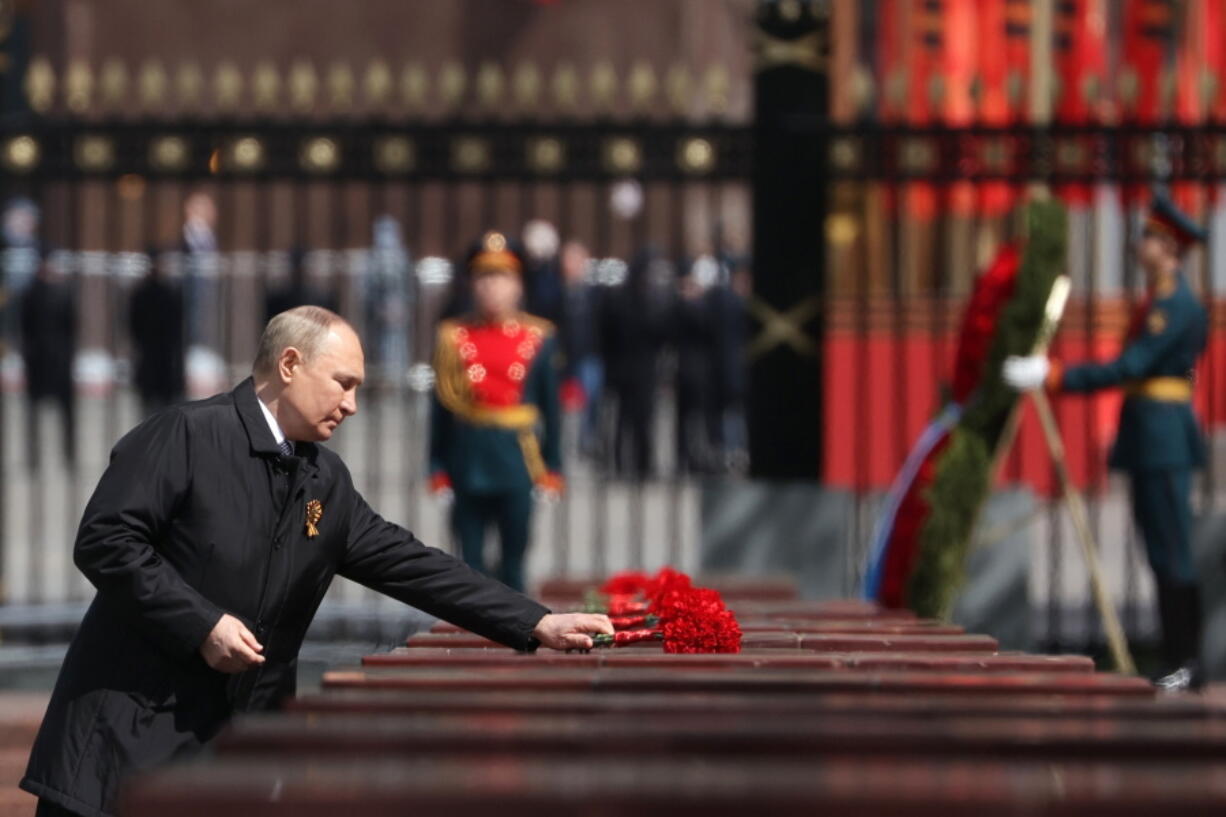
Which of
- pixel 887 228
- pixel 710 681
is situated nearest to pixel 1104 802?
pixel 710 681

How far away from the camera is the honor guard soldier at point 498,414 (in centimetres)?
980

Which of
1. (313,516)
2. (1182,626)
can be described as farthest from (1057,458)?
(313,516)

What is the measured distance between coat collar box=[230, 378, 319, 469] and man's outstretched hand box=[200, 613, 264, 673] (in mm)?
384

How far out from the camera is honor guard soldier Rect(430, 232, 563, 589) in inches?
386

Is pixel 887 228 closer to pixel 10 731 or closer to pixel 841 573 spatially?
pixel 841 573

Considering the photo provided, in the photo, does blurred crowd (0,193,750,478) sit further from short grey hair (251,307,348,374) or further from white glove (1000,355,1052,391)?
short grey hair (251,307,348,374)

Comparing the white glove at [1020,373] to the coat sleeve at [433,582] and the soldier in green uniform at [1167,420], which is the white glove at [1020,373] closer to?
the soldier in green uniform at [1167,420]

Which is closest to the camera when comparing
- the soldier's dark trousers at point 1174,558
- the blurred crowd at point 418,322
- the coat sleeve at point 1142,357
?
the coat sleeve at point 1142,357

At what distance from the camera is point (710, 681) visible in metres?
4.20

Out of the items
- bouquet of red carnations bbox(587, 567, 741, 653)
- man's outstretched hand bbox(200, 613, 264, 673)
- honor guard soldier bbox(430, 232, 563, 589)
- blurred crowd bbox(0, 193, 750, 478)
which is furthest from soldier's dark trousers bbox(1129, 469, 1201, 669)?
man's outstretched hand bbox(200, 613, 264, 673)

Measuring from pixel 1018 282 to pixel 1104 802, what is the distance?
17.0ft

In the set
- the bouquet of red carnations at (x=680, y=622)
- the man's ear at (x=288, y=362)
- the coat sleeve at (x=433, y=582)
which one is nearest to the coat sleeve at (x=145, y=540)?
the man's ear at (x=288, y=362)

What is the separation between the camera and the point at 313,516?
16.1ft

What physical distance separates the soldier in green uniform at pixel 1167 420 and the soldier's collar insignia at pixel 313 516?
15.6 ft
